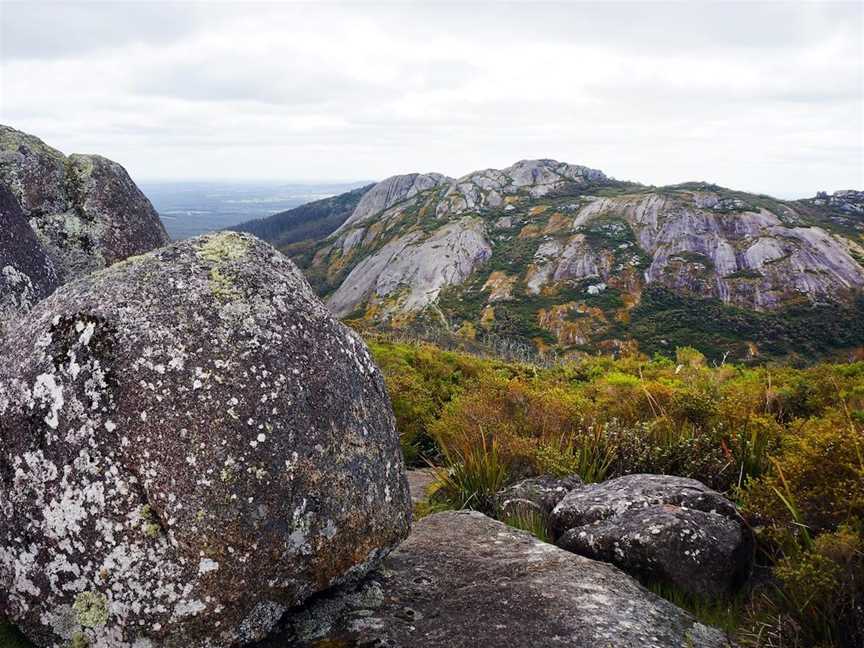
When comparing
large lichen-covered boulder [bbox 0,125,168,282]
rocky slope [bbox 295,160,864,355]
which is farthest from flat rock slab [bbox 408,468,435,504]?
rocky slope [bbox 295,160,864,355]

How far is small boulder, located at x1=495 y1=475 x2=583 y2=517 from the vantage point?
23.7ft

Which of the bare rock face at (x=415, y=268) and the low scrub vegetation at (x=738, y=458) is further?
the bare rock face at (x=415, y=268)

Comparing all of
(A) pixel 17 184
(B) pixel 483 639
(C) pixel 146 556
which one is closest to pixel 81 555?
(C) pixel 146 556

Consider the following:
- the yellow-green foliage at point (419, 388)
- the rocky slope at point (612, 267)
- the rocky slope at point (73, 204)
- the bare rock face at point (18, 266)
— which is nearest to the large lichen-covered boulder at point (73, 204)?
the rocky slope at point (73, 204)

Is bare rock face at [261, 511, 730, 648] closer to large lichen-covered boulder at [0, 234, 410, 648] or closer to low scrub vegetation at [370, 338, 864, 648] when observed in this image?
large lichen-covered boulder at [0, 234, 410, 648]

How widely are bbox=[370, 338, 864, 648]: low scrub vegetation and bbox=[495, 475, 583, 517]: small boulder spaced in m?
0.25

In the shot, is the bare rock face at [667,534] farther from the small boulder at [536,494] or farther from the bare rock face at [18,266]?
the bare rock face at [18,266]

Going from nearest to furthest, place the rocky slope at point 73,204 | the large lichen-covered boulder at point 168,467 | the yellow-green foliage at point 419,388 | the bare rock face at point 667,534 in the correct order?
the large lichen-covered boulder at point 168,467
the bare rock face at point 667,534
the rocky slope at point 73,204
the yellow-green foliage at point 419,388

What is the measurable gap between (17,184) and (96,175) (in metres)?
1.63

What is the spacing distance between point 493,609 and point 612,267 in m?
120

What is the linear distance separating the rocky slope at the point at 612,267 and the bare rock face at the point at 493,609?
94.3m

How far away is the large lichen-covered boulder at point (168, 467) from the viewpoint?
394 centimetres

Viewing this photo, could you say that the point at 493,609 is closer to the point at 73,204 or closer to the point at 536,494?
the point at 536,494

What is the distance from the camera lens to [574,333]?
101312 millimetres
